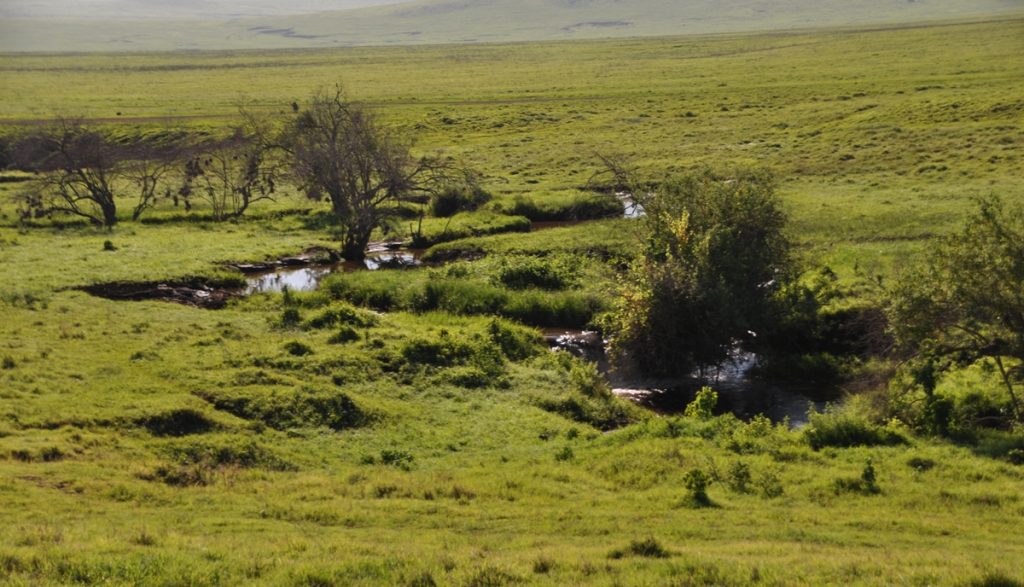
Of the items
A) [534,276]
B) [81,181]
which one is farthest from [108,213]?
[534,276]

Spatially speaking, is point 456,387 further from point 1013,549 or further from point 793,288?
point 1013,549

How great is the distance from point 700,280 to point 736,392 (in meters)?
3.71

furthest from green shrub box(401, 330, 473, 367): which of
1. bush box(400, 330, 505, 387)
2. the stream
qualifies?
the stream

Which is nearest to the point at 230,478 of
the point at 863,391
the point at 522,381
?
the point at 522,381

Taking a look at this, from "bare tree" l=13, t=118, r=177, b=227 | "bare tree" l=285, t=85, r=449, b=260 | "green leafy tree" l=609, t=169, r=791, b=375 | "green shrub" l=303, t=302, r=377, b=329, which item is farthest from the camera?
"bare tree" l=13, t=118, r=177, b=227

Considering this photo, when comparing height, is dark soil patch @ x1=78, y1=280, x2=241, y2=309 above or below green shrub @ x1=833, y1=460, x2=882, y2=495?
below

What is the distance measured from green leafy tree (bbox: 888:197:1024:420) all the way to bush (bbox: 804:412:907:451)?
131cm

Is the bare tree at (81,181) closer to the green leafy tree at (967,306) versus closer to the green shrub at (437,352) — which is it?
the green shrub at (437,352)

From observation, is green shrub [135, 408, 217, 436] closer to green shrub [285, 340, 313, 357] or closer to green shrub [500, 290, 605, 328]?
green shrub [285, 340, 313, 357]

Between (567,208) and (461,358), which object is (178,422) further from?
(567,208)

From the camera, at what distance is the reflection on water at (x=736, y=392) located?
92.6 feet

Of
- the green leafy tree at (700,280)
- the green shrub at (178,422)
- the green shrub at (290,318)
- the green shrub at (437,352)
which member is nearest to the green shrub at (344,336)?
the green shrub at (437,352)

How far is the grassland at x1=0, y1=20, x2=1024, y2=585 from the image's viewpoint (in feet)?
44.7

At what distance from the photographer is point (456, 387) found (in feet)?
89.2
